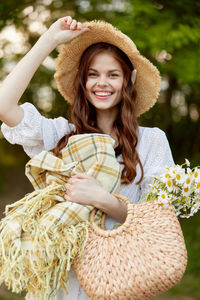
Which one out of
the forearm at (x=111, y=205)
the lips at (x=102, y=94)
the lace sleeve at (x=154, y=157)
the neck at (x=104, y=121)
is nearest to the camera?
the forearm at (x=111, y=205)

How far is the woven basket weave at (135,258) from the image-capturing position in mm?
1335

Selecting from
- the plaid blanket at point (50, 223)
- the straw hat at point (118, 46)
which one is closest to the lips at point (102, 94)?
the straw hat at point (118, 46)

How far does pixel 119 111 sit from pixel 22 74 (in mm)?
608

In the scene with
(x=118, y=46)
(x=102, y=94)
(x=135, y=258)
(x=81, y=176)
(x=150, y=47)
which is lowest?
(x=135, y=258)

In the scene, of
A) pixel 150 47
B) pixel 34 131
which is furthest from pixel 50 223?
pixel 150 47

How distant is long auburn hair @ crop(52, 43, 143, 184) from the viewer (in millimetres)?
1939

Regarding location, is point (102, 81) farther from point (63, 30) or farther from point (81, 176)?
point (81, 176)

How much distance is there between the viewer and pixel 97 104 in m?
1.95

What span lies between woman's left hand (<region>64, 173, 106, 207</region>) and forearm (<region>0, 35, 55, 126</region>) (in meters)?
0.46

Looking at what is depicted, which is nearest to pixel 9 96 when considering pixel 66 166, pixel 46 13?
→ pixel 66 166

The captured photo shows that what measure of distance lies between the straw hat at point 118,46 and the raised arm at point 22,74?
16 cm

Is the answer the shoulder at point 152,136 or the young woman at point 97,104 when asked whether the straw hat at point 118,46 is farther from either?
the shoulder at point 152,136

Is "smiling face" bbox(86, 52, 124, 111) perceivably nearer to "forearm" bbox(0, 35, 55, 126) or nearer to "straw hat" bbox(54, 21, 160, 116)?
"straw hat" bbox(54, 21, 160, 116)

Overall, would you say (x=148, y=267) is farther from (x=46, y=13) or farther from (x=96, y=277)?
(x=46, y=13)
